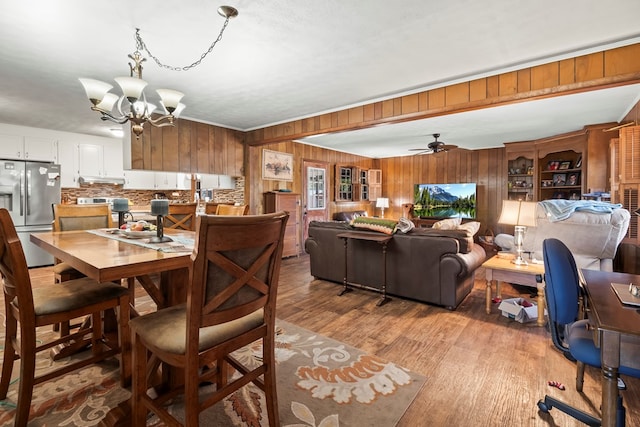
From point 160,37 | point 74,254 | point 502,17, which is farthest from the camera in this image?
point 160,37

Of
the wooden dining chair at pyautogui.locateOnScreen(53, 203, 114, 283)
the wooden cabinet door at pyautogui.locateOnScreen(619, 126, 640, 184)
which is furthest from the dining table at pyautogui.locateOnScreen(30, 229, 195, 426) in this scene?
the wooden cabinet door at pyautogui.locateOnScreen(619, 126, 640, 184)

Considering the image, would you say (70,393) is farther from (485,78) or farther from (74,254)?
(485,78)

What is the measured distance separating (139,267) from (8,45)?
2515 millimetres

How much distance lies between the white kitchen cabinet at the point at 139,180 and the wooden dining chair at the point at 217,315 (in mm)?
5669

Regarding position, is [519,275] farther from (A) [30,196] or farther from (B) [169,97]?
(A) [30,196]

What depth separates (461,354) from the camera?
2.28 metres

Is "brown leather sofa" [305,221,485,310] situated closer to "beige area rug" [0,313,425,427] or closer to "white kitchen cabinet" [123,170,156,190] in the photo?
"beige area rug" [0,313,425,427]

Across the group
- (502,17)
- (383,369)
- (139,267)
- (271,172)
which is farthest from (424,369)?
(271,172)

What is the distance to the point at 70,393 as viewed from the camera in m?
1.80

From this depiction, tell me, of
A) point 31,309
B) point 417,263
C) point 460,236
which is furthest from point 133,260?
point 460,236

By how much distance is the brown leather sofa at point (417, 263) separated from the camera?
313 cm

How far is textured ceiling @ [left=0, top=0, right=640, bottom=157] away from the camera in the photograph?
78.7 inches

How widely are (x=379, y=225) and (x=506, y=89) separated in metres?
1.80

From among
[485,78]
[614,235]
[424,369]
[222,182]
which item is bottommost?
[424,369]
